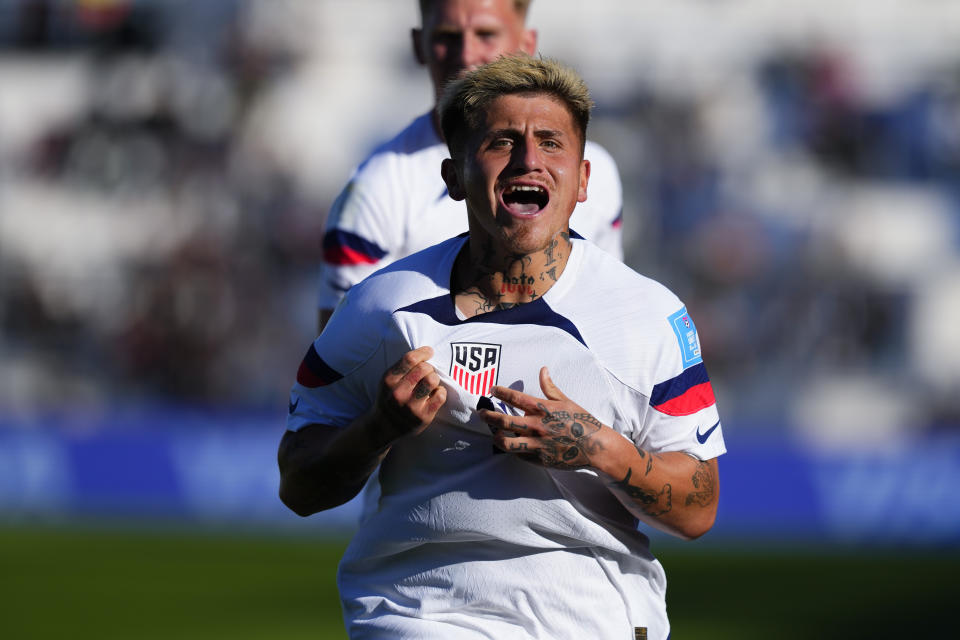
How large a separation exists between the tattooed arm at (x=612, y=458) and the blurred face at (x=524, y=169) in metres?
0.39

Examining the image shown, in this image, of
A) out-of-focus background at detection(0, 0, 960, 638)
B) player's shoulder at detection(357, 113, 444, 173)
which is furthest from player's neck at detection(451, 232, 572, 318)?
out-of-focus background at detection(0, 0, 960, 638)

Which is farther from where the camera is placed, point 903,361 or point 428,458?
point 903,361

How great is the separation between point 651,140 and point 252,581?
734cm

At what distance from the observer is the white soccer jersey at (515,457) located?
3025mm

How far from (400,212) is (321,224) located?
11384 mm

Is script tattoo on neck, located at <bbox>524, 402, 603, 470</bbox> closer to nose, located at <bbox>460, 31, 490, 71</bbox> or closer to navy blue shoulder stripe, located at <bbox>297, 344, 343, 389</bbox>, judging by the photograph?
navy blue shoulder stripe, located at <bbox>297, 344, 343, 389</bbox>

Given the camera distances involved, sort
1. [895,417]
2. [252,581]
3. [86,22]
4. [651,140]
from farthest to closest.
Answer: [86,22]
[651,140]
[895,417]
[252,581]

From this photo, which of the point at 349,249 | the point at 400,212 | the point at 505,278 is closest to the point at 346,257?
the point at 349,249

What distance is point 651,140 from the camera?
15680mm

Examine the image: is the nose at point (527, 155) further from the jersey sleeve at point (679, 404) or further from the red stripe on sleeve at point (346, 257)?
the red stripe on sleeve at point (346, 257)

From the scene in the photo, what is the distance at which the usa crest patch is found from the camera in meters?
3.03

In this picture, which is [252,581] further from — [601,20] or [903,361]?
[601,20]

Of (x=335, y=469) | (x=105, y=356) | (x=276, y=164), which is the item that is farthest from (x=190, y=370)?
(x=335, y=469)

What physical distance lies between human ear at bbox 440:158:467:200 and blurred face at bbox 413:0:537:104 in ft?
3.47
